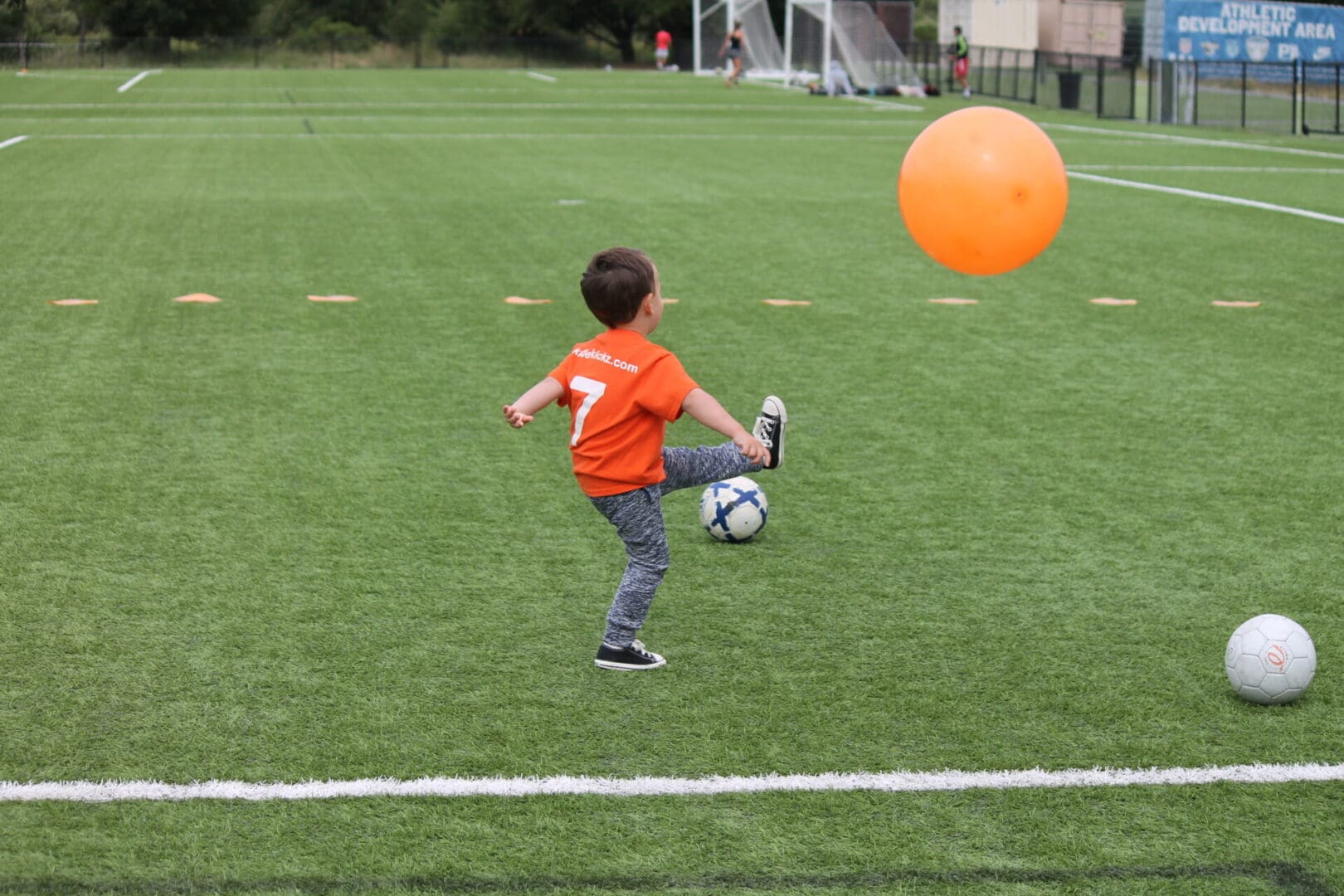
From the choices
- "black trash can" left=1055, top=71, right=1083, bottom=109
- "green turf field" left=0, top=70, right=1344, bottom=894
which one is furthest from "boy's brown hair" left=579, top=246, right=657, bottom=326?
"black trash can" left=1055, top=71, right=1083, bottom=109

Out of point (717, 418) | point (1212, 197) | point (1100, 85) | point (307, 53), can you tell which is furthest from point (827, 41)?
point (717, 418)

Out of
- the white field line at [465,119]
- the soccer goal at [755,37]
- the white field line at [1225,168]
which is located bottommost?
the white field line at [1225,168]

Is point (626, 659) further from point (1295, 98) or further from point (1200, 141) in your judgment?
point (1295, 98)

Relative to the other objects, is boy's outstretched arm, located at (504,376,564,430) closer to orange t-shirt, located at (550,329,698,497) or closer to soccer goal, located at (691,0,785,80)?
orange t-shirt, located at (550,329,698,497)

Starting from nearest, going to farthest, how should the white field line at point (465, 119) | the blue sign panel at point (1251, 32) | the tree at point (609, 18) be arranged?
the white field line at point (465, 119)
the blue sign panel at point (1251, 32)
the tree at point (609, 18)

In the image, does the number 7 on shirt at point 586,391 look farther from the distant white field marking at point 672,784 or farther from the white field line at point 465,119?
the white field line at point 465,119

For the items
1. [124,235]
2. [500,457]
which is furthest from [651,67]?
[500,457]

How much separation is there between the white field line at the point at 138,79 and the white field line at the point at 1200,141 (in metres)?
25.4

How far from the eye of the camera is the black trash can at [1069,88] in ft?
126

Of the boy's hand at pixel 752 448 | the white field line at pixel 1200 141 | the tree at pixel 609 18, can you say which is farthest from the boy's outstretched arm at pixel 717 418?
the tree at pixel 609 18

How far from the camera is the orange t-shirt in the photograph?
4.71m

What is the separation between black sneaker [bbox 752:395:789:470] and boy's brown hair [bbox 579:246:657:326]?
52cm

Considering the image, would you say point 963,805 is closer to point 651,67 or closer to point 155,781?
point 155,781

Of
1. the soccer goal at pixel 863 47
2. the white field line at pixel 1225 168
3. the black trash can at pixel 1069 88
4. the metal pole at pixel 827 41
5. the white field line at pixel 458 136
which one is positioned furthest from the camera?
the soccer goal at pixel 863 47
